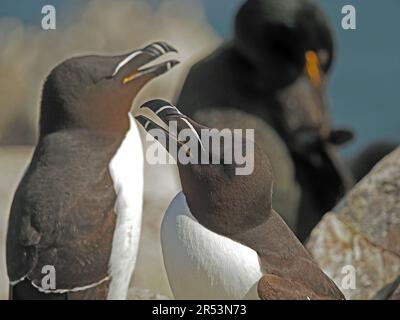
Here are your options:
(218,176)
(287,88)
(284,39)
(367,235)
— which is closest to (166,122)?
(218,176)

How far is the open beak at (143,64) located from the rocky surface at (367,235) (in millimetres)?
679

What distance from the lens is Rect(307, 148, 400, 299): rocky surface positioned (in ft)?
8.49

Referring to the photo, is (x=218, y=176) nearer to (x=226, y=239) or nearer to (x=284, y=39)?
(x=226, y=239)

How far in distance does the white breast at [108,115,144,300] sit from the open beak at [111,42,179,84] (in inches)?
4.4

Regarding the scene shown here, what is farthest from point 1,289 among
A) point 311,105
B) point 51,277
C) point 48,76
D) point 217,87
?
point 311,105

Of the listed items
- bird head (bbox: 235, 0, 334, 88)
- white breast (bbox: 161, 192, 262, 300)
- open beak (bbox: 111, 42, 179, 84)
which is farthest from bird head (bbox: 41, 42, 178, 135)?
bird head (bbox: 235, 0, 334, 88)

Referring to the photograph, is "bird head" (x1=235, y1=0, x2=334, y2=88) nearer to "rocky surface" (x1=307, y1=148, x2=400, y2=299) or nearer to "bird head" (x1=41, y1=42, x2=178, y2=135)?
"rocky surface" (x1=307, y1=148, x2=400, y2=299)

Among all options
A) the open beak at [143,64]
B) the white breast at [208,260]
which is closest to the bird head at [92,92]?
the open beak at [143,64]

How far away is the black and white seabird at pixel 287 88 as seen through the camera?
2.84 metres

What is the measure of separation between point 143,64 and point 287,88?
1.04 metres

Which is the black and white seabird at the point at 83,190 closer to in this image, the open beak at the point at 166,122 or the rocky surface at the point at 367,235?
the open beak at the point at 166,122

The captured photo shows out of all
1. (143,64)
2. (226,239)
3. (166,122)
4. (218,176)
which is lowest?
(226,239)

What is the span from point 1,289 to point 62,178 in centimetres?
39

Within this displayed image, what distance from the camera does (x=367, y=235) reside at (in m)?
2.69
